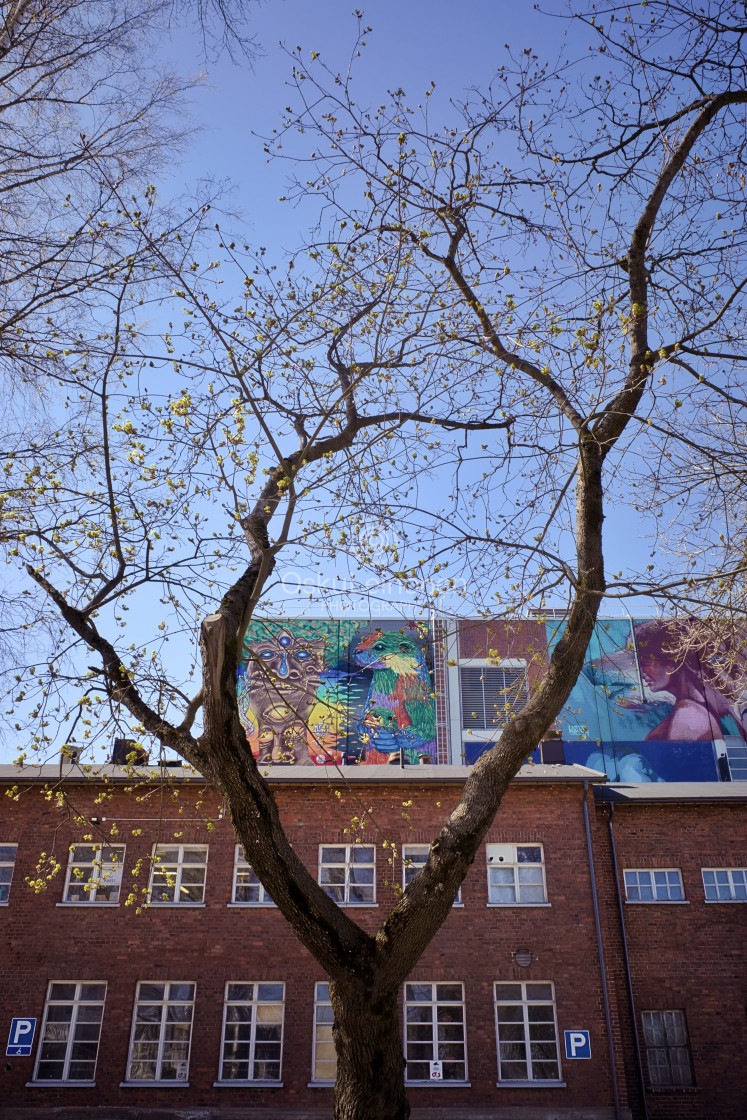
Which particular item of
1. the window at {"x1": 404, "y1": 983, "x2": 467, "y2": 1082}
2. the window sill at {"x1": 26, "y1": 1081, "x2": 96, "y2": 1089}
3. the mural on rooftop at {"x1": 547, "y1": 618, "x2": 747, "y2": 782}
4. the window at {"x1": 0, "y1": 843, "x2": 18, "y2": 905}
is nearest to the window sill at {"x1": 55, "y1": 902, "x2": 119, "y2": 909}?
the window at {"x1": 0, "y1": 843, "x2": 18, "y2": 905}

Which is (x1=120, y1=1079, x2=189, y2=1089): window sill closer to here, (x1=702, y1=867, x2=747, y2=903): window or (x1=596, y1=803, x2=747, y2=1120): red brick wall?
(x1=596, y1=803, x2=747, y2=1120): red brick wall

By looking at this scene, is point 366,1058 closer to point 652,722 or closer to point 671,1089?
point 671,1089

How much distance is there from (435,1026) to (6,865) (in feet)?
31.3

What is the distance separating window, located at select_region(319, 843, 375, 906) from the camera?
18.9 meters

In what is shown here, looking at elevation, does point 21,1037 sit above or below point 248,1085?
above

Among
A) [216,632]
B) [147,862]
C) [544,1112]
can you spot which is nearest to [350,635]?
[147,862]

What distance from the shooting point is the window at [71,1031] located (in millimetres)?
17578

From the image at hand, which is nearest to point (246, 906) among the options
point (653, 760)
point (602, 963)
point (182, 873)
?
point (182, 873)

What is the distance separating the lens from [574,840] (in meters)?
19.1

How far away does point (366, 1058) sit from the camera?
20.3 feet

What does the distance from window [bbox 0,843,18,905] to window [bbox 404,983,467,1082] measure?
28.2 feet

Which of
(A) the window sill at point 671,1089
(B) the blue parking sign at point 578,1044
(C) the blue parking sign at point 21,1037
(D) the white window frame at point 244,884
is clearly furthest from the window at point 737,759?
(C) the blue parking sign at point 21,1037

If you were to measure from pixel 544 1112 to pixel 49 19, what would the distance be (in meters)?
18.6

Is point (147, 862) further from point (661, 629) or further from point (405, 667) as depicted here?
point (661, 629)
